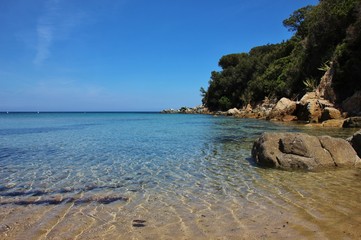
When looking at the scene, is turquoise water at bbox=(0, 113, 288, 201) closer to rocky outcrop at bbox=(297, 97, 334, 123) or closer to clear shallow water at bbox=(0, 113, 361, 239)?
clear shallow water at bbox=(0, 113, 361, 239)

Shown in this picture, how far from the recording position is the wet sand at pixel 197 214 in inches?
190

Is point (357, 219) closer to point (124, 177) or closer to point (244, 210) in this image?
point (244, 210)

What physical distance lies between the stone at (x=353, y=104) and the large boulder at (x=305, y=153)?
2145 centimetres

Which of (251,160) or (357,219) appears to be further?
(251,160)

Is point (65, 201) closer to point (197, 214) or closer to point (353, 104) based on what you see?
point (197, 214)

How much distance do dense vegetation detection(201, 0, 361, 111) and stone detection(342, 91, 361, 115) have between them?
1.97 metres

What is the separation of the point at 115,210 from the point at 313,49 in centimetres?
4009

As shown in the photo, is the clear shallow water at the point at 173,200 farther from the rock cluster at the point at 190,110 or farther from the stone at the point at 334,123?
the rock cluster at the point at 190,110

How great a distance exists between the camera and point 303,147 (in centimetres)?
982

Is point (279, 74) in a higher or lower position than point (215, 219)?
higher

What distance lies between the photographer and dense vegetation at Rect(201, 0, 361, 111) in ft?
101

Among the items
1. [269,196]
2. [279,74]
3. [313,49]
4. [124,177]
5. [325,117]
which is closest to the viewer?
[269,196]

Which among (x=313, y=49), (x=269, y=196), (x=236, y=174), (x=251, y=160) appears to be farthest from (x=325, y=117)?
(x=269, y=196)

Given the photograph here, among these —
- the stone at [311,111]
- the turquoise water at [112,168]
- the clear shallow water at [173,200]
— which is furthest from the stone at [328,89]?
the clear shallow water at [173,200]
